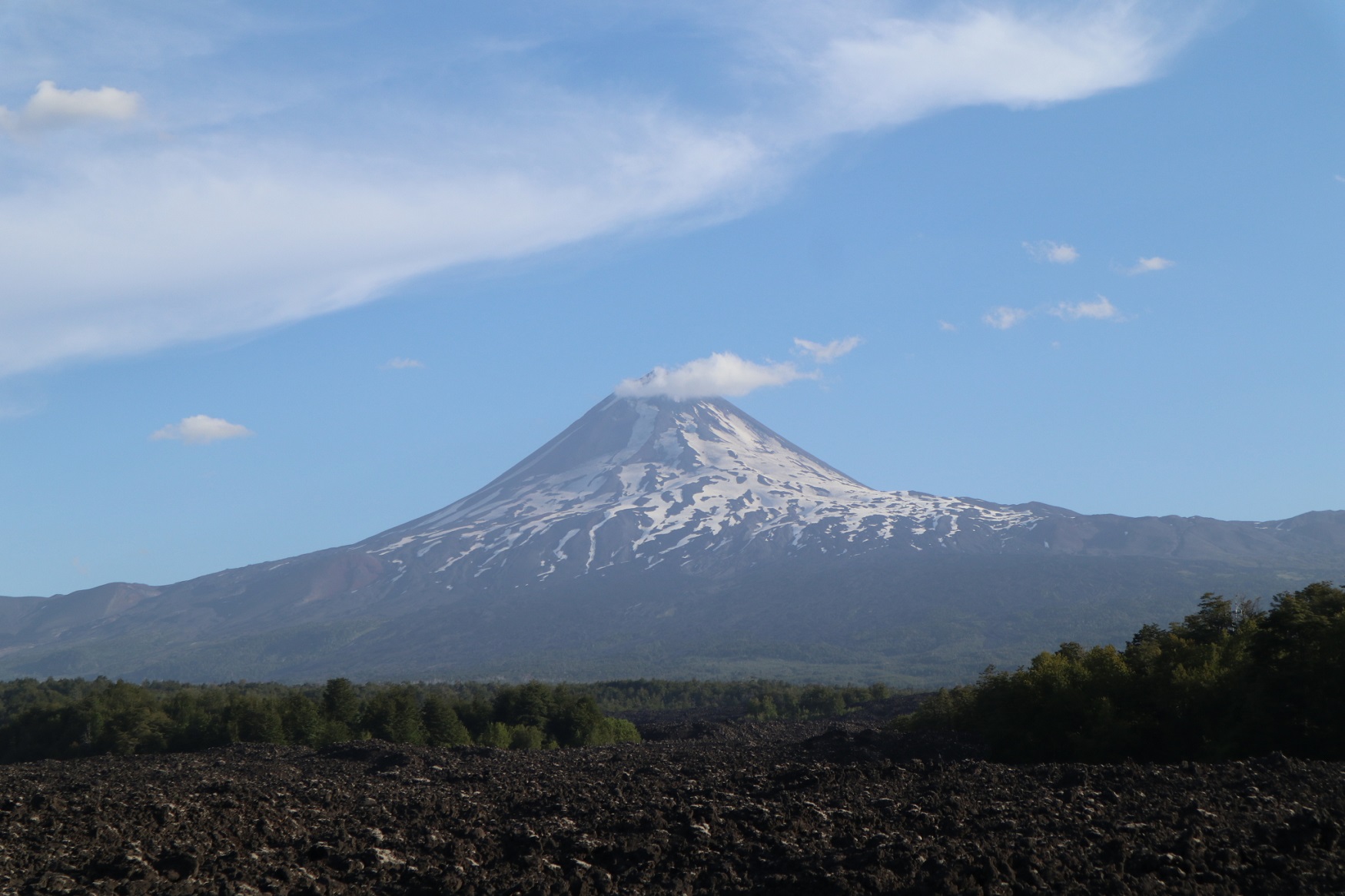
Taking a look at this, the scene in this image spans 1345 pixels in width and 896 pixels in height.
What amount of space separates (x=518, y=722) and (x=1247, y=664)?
4269 centimetres

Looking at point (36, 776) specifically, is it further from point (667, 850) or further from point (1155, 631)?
point (1155, 631)

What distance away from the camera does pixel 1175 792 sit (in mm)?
19406

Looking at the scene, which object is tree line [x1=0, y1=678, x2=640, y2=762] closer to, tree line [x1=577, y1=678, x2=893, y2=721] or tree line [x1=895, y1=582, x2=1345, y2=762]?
tree line [x1=577, y1=678, x2=893, y2=721]

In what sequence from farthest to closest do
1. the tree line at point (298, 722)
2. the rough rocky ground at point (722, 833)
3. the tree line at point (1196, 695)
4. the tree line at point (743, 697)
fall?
the tree line at point (743, 697)
the tree line at point (298, 722)
the tree line at point (1196, 695)
the rough rocky ground at point (722, 833)

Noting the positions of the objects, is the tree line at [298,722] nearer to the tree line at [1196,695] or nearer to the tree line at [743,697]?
the tree line at [743,697]

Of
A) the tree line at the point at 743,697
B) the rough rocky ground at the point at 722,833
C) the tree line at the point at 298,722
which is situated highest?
the rough rocky ground at the point at 722,833

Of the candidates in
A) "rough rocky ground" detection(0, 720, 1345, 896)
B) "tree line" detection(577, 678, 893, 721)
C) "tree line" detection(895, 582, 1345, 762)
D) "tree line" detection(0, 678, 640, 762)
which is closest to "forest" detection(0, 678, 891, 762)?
"tree line" detection(0, 678, 640, 762)

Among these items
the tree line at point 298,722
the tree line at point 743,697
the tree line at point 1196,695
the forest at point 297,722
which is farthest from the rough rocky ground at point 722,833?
the tree line at point 743,697

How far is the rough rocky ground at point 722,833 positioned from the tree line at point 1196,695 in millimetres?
5621

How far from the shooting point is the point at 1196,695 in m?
31.1

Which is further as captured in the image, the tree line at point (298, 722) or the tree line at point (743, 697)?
the tree line at point (743, 697)

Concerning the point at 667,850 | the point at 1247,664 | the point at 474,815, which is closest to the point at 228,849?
the point at 474,815

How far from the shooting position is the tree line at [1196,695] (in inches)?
1048

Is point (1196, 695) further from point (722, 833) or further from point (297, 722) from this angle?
point (297, 722)
